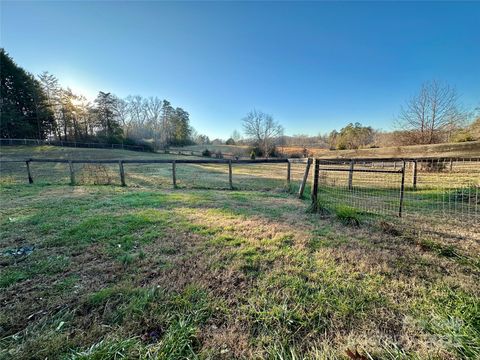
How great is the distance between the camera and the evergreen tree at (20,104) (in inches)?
1131

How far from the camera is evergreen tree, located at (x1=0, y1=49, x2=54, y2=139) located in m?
28.7

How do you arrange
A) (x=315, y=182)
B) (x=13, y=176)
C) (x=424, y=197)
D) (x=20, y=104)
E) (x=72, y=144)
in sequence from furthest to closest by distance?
(x=72, y=144)
(x=20, y=104)
(x=13, y=176)
(x=424, y=197)
(x=315, y=182)

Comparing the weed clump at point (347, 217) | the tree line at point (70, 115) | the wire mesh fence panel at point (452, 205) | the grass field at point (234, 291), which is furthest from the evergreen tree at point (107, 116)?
the wire mesh fence panel at point (452, 205)

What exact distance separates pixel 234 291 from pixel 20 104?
149 ft

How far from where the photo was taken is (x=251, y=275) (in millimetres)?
2371

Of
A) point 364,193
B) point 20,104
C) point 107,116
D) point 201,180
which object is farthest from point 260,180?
point 107,116

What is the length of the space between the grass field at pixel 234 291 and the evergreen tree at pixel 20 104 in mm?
38273

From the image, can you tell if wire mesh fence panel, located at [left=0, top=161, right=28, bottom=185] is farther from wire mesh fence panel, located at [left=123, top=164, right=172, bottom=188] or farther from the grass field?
the grass field

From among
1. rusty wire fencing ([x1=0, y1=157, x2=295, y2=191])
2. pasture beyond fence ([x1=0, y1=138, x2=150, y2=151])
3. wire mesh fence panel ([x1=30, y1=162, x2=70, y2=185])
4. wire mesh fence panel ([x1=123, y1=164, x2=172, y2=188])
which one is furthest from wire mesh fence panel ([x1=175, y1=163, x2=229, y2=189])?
pasture beyond fence ([x1=0, y1=138, x2=150, y2=151])

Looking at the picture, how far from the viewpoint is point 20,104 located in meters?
31.2

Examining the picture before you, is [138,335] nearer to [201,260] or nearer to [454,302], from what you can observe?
[201,260]

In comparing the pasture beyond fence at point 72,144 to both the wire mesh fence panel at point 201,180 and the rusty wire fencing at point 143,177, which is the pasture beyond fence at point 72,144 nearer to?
the rusty wire fencing at point 143,177

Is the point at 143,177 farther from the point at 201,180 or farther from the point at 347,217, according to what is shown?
the point at 347,217

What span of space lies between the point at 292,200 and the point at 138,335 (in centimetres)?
517
